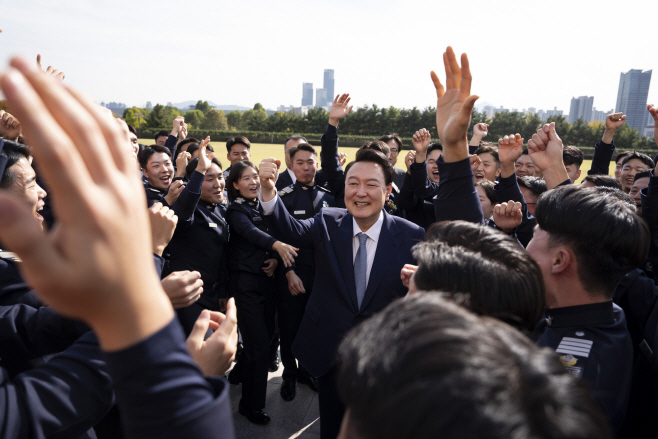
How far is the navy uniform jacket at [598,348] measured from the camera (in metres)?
1.44

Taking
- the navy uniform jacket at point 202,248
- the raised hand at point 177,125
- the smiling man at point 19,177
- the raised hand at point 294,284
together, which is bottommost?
the raised hand at point 294,284

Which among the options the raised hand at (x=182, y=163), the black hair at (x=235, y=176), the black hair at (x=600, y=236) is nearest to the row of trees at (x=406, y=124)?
the raised hand at (x=182, y=163)

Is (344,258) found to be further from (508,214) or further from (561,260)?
(561,260)

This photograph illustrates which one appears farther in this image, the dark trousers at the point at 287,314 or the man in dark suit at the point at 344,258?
the dark trousers at the point at 287,314

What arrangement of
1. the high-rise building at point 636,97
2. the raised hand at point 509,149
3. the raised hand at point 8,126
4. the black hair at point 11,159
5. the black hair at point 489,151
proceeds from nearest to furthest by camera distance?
1. the black hair at point 11,159
2. the raised hand at point 509,149
3. the raised hand at point 8,126
4. the black hair at point 489,151
5. the high-rise building at point 636,97

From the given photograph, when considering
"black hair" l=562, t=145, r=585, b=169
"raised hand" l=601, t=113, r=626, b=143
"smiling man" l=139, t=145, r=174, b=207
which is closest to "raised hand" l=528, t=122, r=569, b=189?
"raised hand" l=601, t=113, r=626, b=143

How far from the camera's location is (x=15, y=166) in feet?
7.26

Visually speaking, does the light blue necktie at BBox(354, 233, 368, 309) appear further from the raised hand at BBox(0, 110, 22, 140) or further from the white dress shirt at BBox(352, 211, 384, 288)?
the raised hand at BBox(0, 110, 22, 140)

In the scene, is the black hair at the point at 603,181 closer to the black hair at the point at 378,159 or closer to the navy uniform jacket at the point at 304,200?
the black hair at the point at 378,159

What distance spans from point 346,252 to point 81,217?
2242 mm

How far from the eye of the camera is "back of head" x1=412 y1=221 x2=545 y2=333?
1146 millimetres

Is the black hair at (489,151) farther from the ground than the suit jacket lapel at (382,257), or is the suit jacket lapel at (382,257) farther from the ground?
the black hair at (489,151)

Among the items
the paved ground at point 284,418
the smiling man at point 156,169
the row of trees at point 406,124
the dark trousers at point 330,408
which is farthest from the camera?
the row of trees at point 406,124

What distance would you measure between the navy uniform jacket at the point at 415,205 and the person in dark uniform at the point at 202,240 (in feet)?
6.94
